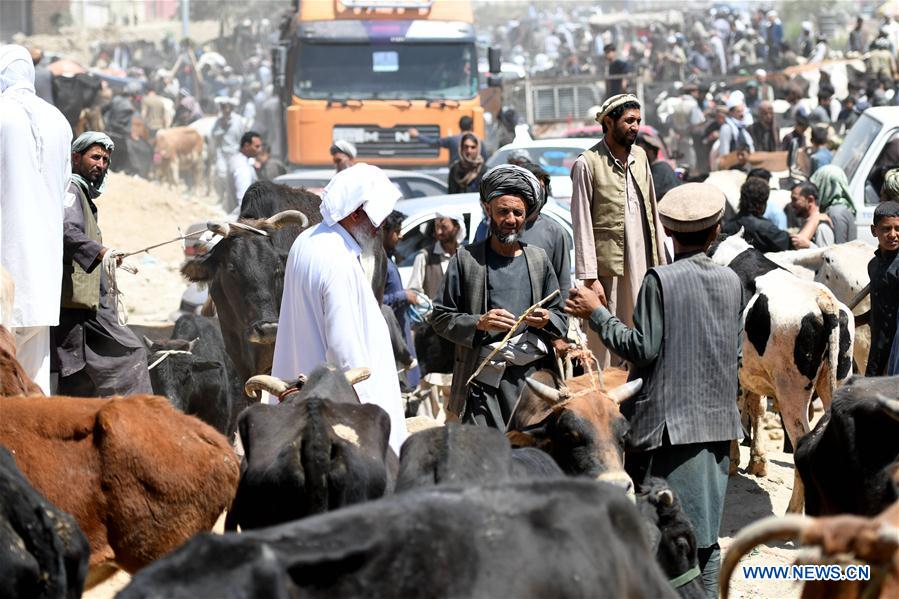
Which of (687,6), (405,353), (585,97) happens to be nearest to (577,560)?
(405,353)

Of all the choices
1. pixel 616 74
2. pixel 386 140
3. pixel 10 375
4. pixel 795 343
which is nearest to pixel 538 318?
pixel 10 375

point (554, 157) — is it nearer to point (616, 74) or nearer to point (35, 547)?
point (616, 74)

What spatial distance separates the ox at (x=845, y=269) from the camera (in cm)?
969

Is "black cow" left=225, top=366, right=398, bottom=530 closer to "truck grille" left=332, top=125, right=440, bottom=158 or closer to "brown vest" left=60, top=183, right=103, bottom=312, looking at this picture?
"brown vest" left=60, top=183, right=103, bottom=312

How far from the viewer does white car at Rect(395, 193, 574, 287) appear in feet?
38.3

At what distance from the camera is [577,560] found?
3264 mm

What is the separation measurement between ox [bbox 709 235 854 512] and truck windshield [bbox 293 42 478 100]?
1079 centimetres

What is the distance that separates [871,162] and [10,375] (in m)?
9.84

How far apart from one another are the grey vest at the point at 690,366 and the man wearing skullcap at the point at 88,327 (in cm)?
302

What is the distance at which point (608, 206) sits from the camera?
24.5 ft

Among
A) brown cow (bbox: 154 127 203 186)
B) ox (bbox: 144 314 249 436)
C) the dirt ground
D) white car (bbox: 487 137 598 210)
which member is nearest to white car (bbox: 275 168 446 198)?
white car (bbox: 487 137 598 210)

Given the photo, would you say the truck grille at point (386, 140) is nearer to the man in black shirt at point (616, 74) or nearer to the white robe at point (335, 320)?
the man in black shirt at point (616, 74)

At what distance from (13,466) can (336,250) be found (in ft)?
5.93

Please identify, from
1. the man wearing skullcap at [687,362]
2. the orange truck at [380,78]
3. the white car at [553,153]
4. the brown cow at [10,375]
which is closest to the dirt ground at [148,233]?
the orange truck at [380,78]
